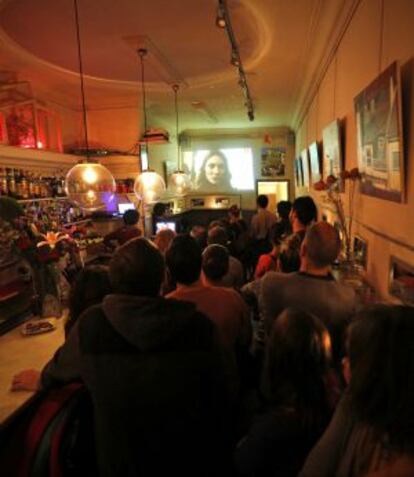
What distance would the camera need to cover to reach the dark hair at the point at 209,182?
1066 centimetres

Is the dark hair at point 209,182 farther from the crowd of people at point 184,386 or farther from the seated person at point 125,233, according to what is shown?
the crowd of people at point 184,386

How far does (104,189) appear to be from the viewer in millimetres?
2973

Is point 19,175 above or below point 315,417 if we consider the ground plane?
above

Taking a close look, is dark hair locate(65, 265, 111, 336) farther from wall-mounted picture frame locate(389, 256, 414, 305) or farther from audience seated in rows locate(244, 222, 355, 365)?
wall-mounted picture frame locate(389, 256, 414, 305)

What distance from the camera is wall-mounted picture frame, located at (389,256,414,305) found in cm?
172

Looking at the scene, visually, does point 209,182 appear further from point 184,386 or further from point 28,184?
point 184,386

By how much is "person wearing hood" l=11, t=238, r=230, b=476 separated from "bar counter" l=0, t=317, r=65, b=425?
0.47 metres

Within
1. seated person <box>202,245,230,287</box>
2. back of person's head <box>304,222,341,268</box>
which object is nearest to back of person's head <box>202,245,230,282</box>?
seated person <box>202,245,230,287</box>

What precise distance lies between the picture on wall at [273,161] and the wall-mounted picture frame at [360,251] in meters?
7.69

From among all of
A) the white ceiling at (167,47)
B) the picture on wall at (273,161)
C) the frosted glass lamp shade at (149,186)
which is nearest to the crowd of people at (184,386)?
the white ceiling at (167,47)

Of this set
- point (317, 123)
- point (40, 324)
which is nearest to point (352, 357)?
point (40, 324)

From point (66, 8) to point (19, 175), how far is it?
199 centimetres

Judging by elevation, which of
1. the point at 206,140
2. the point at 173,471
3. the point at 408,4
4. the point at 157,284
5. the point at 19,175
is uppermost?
the point at 206,140

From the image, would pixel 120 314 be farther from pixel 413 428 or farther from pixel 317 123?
pixel 317 123
